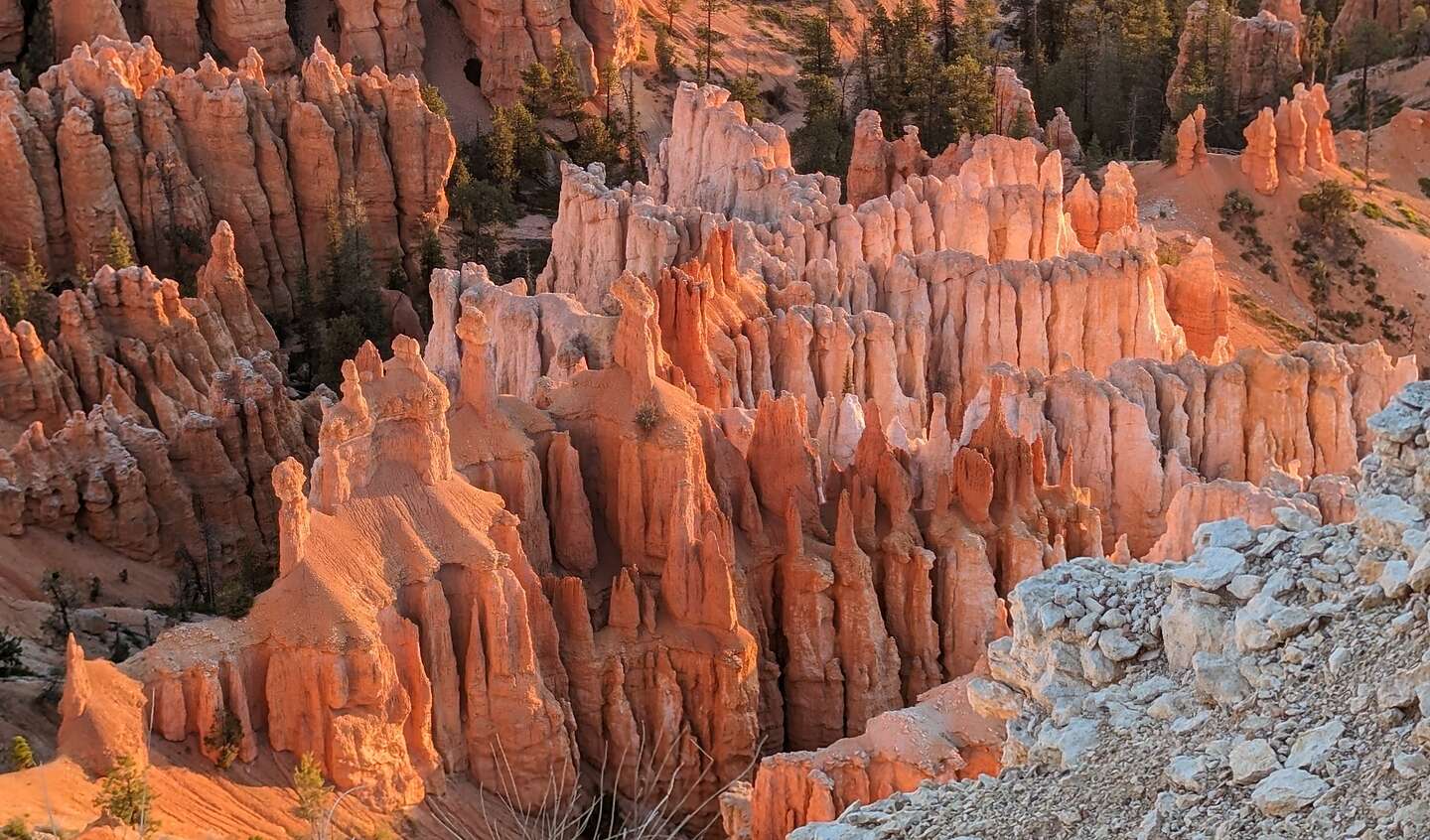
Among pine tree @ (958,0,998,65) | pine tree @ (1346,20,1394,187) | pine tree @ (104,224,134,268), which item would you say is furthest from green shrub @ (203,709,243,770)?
pine tree @ (1346,20,1394,187)

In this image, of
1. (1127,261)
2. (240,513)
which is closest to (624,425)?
(240,513)

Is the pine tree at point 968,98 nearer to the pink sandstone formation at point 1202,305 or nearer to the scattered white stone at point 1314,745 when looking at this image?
the pink sandstone formation at point 1202,305

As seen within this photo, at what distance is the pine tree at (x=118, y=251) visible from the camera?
46.2 meters

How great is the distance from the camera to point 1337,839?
1109cm

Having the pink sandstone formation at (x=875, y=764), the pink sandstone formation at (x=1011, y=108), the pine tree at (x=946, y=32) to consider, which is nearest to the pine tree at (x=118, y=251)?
the pink sandstone formation at (x=1011, y=108)

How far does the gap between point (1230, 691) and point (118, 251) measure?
3834 cm

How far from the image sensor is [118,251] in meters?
46.5

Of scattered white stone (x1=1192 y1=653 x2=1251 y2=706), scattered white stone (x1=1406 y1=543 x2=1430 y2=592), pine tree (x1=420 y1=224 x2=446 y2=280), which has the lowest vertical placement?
pine tree (x1=420 y1=224 x2=446 y2=280)

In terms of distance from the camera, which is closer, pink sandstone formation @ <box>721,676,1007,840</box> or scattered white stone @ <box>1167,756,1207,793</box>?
scattered white stone @ <box>1167,756,1207,793</box>

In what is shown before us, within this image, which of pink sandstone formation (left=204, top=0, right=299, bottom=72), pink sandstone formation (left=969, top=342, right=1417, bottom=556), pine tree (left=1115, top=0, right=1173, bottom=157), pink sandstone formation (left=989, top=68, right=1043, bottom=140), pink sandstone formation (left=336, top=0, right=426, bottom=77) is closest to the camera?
pink sandstone formation (left=969, top=342, right=1417, bottom=556)

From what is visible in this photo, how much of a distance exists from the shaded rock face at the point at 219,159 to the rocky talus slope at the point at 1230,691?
37.8 meters

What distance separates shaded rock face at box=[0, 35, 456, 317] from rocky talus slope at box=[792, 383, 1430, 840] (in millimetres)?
37804

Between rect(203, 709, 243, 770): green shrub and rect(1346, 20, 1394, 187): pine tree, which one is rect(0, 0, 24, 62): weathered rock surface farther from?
rect(1346, 20, 1394, 187): pine tree

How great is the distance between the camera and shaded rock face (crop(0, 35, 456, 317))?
48.4 m
